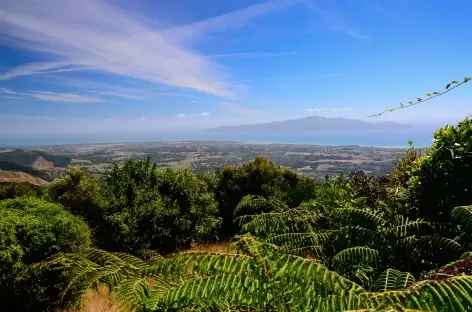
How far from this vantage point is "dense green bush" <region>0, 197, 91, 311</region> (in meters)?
7.63

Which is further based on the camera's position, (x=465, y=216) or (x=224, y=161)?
(x=224, y=161)

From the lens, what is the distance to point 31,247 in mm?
8164

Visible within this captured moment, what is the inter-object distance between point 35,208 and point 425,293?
1016 centimetres

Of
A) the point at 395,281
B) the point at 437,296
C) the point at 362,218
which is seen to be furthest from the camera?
the point at 362,218

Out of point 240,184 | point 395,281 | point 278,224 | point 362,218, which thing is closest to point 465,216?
point 362,218

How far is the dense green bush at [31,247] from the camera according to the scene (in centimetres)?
763

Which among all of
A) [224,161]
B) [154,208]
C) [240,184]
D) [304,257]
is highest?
[304,257]

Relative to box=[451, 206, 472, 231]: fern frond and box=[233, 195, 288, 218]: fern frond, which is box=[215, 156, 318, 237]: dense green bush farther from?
box=[451, 206, 472, 231]: fern frond

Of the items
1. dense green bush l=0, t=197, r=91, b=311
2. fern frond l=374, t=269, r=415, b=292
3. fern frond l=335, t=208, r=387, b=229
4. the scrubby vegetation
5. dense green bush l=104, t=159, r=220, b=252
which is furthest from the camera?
dense green bush l=104, t=159, r=220, b=252

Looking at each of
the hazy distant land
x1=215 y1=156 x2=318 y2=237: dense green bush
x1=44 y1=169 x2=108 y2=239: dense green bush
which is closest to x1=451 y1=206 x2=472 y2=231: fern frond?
x1=44 y1=169 x2=108 y2=239: dense green bush

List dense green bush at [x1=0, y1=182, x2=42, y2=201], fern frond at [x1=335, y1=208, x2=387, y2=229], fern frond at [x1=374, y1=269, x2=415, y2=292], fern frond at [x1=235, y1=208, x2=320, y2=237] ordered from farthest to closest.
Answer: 1. dense green bush at [x1=0, y1=182, x2=42, y2=201]
2. fern frond at [x1=235, y1=208, x2=320, y2=237]
3. fern frond at [x1=335, y1=208, x2=387, y2=229]
4. fern frond at [x1=374, y1=269, x2=415, y2=292]

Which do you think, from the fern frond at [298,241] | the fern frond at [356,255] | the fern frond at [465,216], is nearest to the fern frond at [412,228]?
the fern frond at [465,216]

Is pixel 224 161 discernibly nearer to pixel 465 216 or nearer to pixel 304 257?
pixel 304 257

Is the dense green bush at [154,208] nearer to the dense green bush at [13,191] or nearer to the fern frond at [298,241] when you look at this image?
the dense green bush at [13,191]
